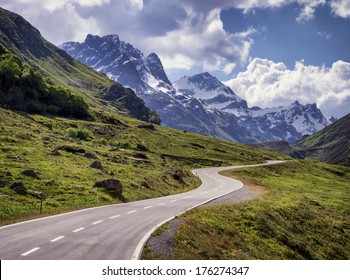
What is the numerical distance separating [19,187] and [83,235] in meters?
18.8

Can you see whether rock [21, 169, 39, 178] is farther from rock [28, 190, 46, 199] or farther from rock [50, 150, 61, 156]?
rock [50, 150, 61, 156]

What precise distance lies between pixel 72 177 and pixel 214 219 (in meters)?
23.8

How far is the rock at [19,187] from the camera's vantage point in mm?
38625

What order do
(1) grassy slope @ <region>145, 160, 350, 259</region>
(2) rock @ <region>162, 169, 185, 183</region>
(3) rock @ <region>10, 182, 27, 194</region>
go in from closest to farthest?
(1) grassy slope @ <region>145, 160, 350, 259</region> → (3) rock @ <region>10, 182, 27, 194</region> → (2) rock @ <region>162, 169, 185, 183</region>

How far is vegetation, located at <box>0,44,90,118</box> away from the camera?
131 m

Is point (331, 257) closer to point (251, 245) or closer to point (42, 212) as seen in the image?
point (251, 245)

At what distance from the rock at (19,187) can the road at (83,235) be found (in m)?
7.84

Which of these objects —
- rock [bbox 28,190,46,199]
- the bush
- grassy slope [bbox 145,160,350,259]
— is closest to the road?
grassy slope [bbox 145,160,350,259]

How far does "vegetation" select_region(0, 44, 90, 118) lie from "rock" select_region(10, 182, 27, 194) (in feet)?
292

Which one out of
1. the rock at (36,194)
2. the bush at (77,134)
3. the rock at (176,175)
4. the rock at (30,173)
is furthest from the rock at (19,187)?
the bush at (77,134)

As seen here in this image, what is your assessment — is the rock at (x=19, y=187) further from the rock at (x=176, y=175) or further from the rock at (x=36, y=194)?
the rock at (x=176, y=175)

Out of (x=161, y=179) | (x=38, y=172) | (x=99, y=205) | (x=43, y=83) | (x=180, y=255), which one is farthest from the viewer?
(x=43, y=83)

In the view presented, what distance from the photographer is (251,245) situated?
30.4m
